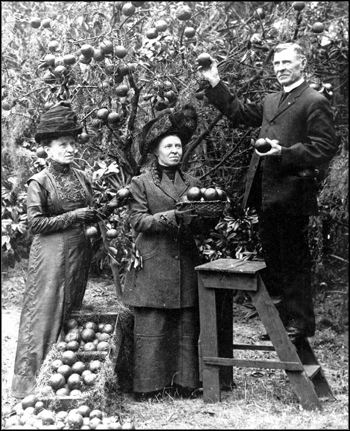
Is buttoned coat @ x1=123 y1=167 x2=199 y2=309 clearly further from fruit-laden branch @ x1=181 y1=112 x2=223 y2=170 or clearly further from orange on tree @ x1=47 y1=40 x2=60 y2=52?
orange on tree @ x1=47 y1=40 x2=60 y2=52

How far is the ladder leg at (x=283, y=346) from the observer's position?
379cm

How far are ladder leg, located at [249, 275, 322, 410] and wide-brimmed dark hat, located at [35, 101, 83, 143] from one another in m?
1.70

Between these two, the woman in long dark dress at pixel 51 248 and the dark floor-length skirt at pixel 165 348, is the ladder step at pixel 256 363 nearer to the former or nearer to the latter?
the dark floor-length skirt at pixel 165 348

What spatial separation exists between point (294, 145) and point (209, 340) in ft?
4.64

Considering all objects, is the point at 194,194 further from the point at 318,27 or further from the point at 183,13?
the point at 318,27

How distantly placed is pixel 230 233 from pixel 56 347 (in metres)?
2.21

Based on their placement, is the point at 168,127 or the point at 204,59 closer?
the point at 204,59

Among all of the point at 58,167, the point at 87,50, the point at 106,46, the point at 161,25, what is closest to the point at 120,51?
the point at 106,46

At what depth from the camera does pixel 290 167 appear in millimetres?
3969

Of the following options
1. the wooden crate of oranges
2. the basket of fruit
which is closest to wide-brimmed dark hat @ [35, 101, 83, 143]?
the basket of fruit

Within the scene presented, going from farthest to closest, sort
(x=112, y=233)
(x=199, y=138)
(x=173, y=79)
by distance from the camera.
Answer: (x=199, y=138) < (x=173, y=79) < (x=112, y=233)

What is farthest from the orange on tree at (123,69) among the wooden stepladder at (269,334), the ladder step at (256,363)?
the ladder step at (256,363)

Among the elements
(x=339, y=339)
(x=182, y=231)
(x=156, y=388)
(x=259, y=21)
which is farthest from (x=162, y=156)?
(x=339, y=339)

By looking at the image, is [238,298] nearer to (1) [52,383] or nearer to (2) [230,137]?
(2) [230,137]
